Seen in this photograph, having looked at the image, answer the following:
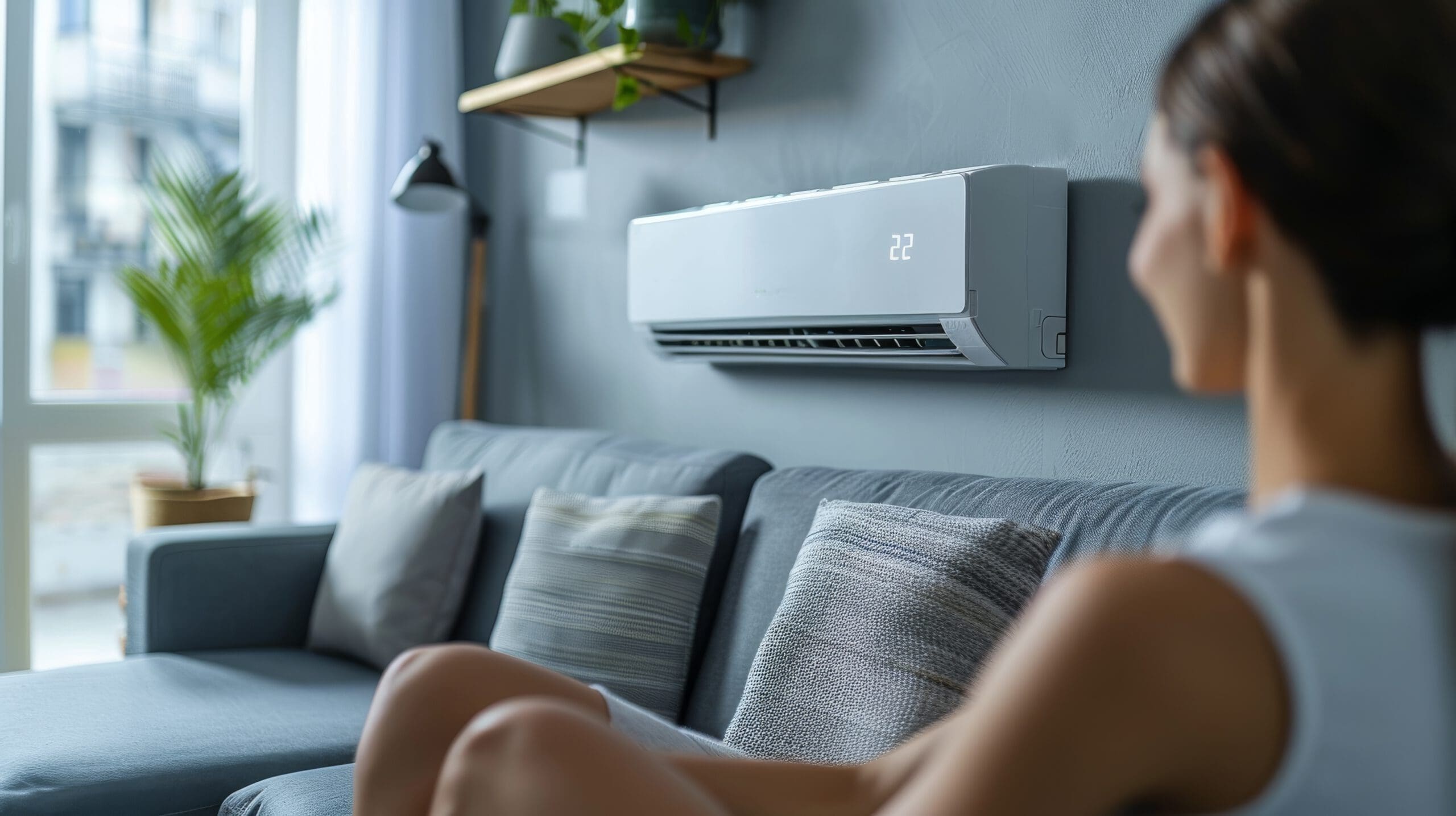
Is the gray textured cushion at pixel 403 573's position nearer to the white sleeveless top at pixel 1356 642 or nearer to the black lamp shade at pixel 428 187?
the black lamp shade at pixel 428 187

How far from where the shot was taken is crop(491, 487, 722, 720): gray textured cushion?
6.02 feet

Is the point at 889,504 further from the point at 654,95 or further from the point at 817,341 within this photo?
the point at 654,95

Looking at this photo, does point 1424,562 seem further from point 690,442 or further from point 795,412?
point 690,442

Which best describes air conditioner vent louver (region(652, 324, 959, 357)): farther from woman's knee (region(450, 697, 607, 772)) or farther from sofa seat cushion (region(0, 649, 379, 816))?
woman's knee (region(450, 697, 607, 772))

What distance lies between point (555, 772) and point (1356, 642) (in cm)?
47

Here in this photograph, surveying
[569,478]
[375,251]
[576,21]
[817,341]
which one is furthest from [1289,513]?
[375,251]

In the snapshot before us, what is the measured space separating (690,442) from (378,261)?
119 cm

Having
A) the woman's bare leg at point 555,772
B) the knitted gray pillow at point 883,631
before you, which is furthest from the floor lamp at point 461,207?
the woman's bare leg at point 555,772

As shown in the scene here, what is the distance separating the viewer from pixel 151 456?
3342 mm

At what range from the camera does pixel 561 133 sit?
119 inches

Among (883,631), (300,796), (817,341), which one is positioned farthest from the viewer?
(817,341)

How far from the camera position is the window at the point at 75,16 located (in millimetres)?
3133

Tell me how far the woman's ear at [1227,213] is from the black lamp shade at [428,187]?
237 centimetres

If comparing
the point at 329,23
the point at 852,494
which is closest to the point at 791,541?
the point at 852,494
